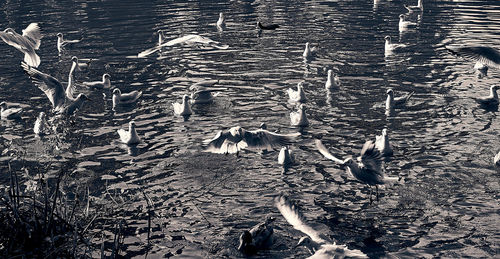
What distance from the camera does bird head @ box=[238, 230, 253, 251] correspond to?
1156 cm

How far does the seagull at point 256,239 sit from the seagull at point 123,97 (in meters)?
11.0

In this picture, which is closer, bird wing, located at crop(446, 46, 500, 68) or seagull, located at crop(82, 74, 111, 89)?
bird wing, located at crop(446, 46, 500, 68)

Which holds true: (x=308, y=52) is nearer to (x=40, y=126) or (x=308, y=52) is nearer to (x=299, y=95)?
(x=299, y=95)

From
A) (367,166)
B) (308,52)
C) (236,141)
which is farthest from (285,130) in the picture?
(308,52)

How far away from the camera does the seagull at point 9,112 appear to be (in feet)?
65.7

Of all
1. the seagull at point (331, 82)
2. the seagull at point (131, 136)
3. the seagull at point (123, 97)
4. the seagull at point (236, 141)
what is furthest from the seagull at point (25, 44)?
the seagull at point (331, 82)

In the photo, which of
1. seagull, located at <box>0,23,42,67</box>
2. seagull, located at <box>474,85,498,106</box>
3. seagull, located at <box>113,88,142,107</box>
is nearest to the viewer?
seagull, located at <box>474,85,498,106</box>

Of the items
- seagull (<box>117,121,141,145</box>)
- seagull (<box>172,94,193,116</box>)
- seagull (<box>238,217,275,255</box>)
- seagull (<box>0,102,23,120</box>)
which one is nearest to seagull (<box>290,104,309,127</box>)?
seagull (<box>172,94,193,116</box>)

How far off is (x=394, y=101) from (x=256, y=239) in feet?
32.6

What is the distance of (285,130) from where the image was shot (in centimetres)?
1838

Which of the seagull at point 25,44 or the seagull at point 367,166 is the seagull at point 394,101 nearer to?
the seagull at point 367,166

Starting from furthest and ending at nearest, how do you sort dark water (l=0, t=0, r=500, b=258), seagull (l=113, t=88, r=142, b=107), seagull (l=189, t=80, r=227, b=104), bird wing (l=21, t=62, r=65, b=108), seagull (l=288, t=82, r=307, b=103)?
1. seagull (l=113, t=88, r=142, b=107)
2. seagull (l=189, t=80, r=227, b=104)
3. seagull (l=288, t=82, r=307, b=103)
4. bird wing (l=21, t=62, r=65, b=108)
5. dark water (l=0, t=0, r=500, b=258)

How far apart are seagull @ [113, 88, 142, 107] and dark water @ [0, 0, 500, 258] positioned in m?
0.51

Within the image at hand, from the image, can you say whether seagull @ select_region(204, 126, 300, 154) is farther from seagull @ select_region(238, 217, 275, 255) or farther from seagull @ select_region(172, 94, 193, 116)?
seagull @ select_region(172, 94, 193, 116)
